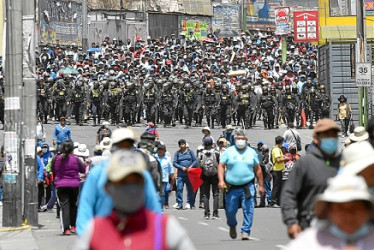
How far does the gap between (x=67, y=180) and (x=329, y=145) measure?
9.42 meters

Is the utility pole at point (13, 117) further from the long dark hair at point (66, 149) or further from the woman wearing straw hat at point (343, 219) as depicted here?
the woman wearing straw hat at point (343, 219)

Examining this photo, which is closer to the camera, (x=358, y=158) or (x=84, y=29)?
(x=358, y=158)

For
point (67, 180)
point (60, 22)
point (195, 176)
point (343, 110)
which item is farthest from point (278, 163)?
point (60, 22)

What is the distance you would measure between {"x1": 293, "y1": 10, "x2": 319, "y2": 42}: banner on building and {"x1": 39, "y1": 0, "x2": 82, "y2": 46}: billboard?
1514 centimetres

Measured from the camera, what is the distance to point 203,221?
21219mm

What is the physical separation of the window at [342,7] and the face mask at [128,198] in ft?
136

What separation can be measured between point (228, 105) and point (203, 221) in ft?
61.9

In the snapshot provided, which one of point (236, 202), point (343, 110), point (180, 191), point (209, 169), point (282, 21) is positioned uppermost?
point (282, 21)

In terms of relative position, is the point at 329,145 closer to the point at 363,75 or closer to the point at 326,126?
the point at 326,126

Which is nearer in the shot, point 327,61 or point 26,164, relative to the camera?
point 26,164

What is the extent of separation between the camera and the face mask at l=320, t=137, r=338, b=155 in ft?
30.6

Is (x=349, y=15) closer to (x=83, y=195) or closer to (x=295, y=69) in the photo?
(x=295, y=69)

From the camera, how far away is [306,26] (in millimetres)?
45312

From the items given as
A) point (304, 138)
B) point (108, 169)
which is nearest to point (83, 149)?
point (108, 169)
